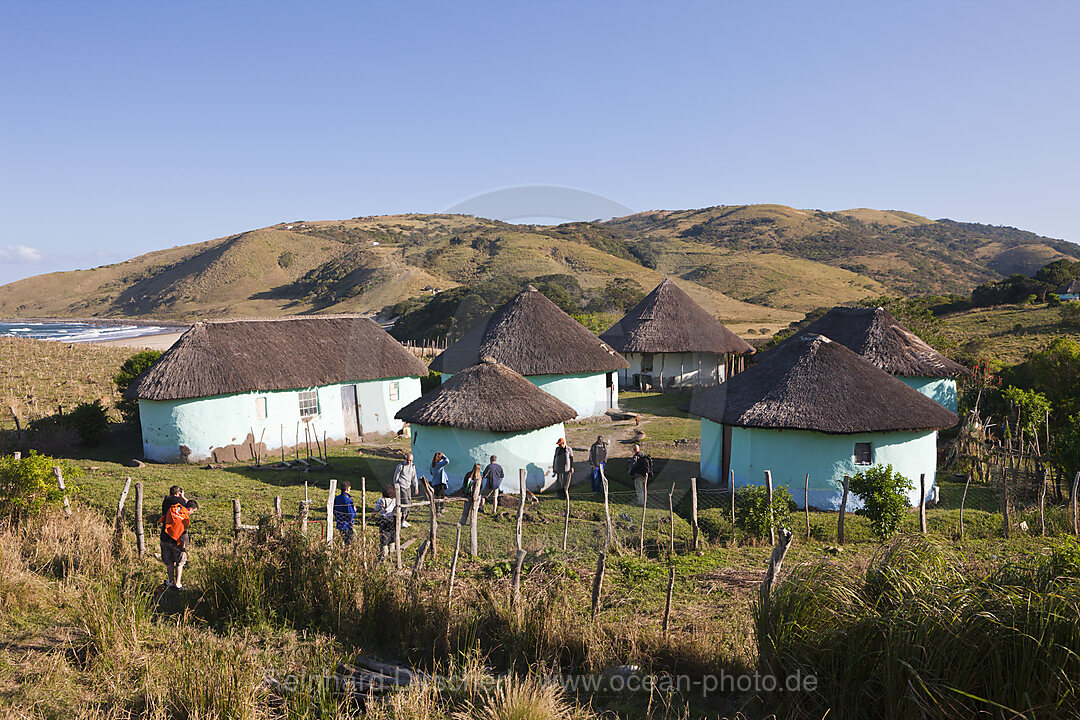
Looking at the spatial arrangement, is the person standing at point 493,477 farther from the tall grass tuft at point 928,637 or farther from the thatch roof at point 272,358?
the thatch roof at point 272,358

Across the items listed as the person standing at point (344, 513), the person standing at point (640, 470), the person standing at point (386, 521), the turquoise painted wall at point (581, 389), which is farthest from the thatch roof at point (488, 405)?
the turquoise painted wall at point (581, 389)

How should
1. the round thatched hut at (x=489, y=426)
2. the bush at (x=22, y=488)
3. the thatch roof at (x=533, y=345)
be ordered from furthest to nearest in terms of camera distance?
the thatch roof at (x=533, y=345) < the round thatched hut at (x=489, y=426) < the bush at (x=22, y=488)

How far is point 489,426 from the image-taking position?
15.1m

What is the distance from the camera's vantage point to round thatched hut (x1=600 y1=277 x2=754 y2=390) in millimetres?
30828

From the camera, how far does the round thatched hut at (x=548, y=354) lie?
2481 centimetres

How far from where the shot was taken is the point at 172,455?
1934 cm

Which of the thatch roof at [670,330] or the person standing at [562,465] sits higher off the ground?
the thatch roof at [670,330]

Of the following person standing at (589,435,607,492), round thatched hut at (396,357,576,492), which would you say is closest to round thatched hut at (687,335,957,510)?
person standing at (589,435,607,492)

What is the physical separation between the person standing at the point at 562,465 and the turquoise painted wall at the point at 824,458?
3.93m

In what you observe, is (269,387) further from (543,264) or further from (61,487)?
(543,264)

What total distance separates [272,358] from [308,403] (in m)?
1.76

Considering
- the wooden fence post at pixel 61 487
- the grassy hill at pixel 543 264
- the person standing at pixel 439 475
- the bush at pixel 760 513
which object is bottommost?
the bush at pixel 760 513

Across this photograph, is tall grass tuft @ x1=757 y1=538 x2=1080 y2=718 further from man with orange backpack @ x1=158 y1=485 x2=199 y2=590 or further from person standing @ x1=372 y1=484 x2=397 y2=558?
man with orange backpack @ x1=158 y1=485 x2=199 y2=590

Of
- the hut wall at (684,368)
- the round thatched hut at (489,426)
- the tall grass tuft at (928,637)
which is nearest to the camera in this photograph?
the tall grass tuft at (928,637)
